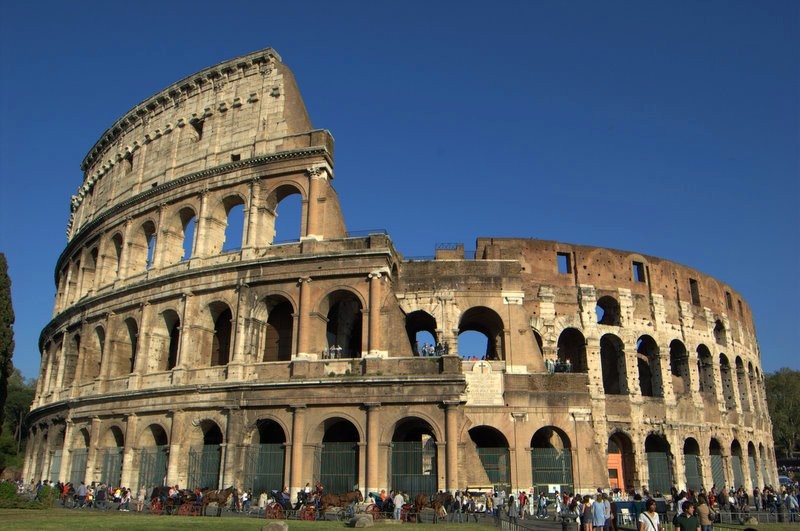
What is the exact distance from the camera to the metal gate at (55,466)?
82.2ft

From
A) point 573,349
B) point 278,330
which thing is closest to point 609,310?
point 573,349

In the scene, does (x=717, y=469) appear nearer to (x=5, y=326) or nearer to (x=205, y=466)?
(x=205, y=466)

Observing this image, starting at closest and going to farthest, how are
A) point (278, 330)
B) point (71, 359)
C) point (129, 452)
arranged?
point (129, 452) < point (278, 330) < point (71, 359)

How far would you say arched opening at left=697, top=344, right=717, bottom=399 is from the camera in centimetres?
3067

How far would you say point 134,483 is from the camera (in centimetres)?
2200

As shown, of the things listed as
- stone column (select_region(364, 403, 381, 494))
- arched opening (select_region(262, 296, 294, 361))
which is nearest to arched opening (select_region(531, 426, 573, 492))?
stone column (select_region(364, 403, 381, 494))

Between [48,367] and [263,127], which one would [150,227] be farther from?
[48,367]

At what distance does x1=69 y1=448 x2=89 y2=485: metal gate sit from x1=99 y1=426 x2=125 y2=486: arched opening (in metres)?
0.81

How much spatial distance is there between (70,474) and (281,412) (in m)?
10.1

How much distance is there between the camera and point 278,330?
2277 cm

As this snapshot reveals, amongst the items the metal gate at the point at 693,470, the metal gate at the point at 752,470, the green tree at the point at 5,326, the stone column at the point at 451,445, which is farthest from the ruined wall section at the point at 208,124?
the metal gate at the point at 752,470

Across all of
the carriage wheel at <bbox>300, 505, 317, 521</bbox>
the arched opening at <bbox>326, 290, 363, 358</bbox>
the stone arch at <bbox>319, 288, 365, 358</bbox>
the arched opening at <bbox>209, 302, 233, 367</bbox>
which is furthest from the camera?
the arched opening at <bbox>326, 290, 363, 358</bbox>

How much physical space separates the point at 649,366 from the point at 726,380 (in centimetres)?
593

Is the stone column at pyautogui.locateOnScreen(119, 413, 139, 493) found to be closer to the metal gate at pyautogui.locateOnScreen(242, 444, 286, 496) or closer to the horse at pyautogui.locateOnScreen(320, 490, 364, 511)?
the metal gate at pyautogui.locateOnScreen(242, 444, 286, 496)
